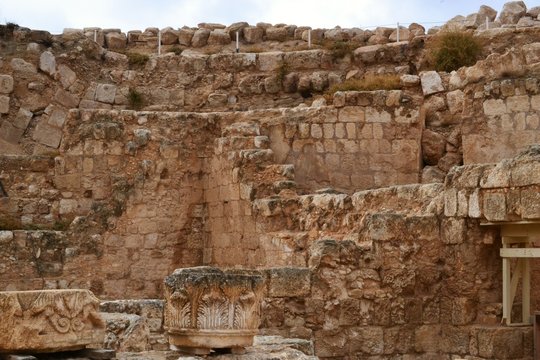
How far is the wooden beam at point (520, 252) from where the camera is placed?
11.6m

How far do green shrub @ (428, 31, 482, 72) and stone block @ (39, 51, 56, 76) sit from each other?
729cm

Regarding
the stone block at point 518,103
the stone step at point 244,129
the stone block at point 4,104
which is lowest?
the stone step at point 244,129

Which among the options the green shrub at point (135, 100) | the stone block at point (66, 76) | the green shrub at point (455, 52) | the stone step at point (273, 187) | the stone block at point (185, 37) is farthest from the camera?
the stone block at point (185, 37)

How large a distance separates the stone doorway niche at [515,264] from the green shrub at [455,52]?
782 cm

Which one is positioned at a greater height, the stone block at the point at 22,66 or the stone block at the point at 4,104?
the stone block at the point at 22,66

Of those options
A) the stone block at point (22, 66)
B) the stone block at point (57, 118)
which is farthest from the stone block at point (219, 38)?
the stone block at point (22, 66)

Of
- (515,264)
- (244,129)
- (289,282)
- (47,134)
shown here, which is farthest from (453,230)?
(47,134)

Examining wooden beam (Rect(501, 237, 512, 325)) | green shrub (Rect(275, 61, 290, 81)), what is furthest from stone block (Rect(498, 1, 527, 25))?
wooden beam (Rect(501, 237, 512, 325))

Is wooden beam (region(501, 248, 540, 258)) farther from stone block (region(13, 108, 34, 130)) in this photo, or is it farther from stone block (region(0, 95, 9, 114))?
stone block (region(0, 95, 9, 114))

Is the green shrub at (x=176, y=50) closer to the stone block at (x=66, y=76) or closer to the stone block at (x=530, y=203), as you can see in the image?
the stone block at (x=66, y=76)

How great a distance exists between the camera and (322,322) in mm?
12484

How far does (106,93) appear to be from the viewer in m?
22.8

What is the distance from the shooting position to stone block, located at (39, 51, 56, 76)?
22.7 m

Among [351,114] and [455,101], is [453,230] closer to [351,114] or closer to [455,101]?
[351,114]
